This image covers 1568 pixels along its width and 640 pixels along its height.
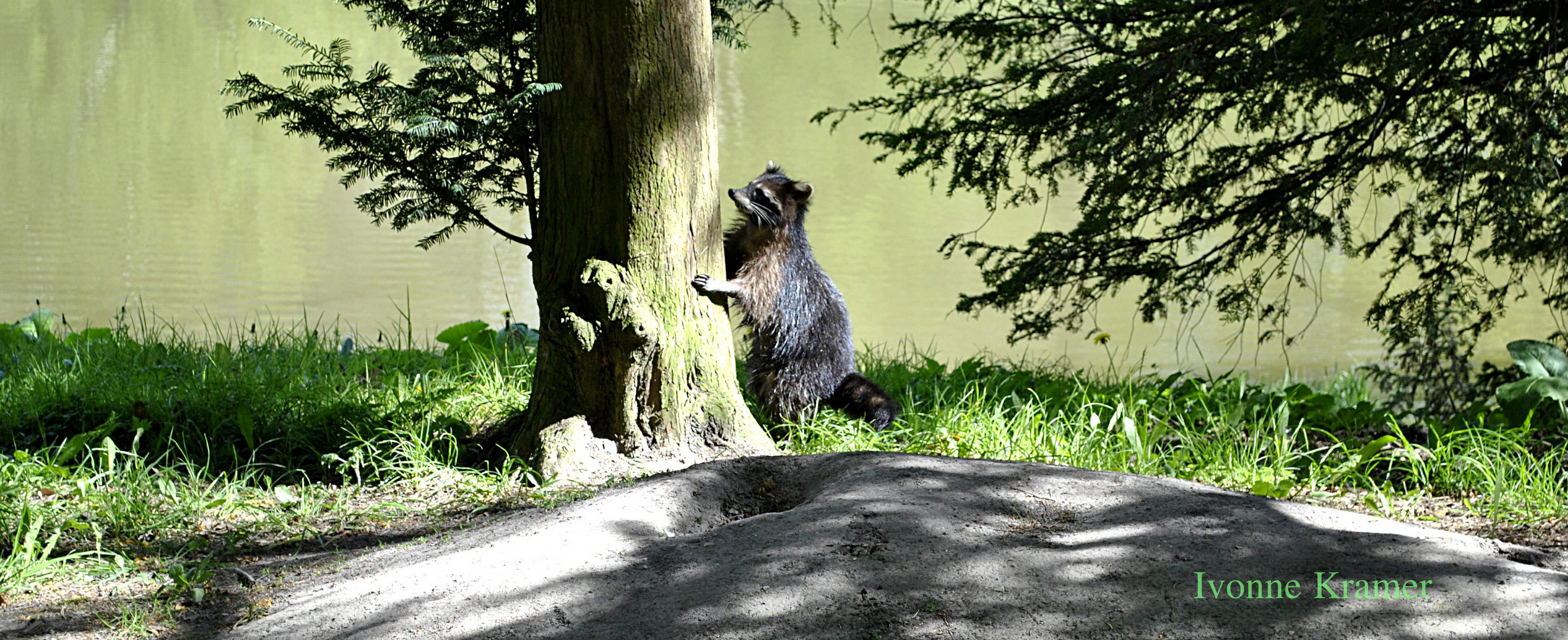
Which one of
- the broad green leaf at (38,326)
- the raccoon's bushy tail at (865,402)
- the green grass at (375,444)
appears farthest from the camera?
the broad green leaf at (38,326)

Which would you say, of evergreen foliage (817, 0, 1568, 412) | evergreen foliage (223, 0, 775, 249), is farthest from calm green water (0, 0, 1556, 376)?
evergreen foliage (223, 0, 775, 249)

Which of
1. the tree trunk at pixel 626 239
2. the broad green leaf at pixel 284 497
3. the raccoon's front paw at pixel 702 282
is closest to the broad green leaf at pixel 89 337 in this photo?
the broad green leaf at pixel 284 497

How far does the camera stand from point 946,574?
2.58 metres

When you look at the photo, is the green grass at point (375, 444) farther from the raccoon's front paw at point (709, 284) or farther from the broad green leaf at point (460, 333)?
the raccoon's front paw at point (709, 284)

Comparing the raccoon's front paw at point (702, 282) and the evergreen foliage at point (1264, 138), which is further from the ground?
the evergreen foliage at point (1264, 138)

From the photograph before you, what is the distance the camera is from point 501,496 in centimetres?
375

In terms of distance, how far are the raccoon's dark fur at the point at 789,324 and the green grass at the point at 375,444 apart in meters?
0.19

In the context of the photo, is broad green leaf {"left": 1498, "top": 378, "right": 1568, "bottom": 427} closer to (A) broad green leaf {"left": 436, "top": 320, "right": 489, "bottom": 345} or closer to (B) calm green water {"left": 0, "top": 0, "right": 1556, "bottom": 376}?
(B) calm green water {"left": 0, "top": 0, "right": 1556, "bottom": 376}

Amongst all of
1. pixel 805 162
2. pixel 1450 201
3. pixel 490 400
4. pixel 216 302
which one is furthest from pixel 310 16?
pixel 1450 201

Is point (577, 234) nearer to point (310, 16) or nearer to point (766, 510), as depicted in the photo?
point (766, 510)

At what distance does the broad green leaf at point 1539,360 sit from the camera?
454 centimetres

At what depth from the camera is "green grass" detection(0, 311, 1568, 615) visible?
3502 millimetres

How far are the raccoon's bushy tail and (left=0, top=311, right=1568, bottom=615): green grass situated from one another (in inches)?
3.0

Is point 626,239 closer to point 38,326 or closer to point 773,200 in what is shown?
point 773,200
